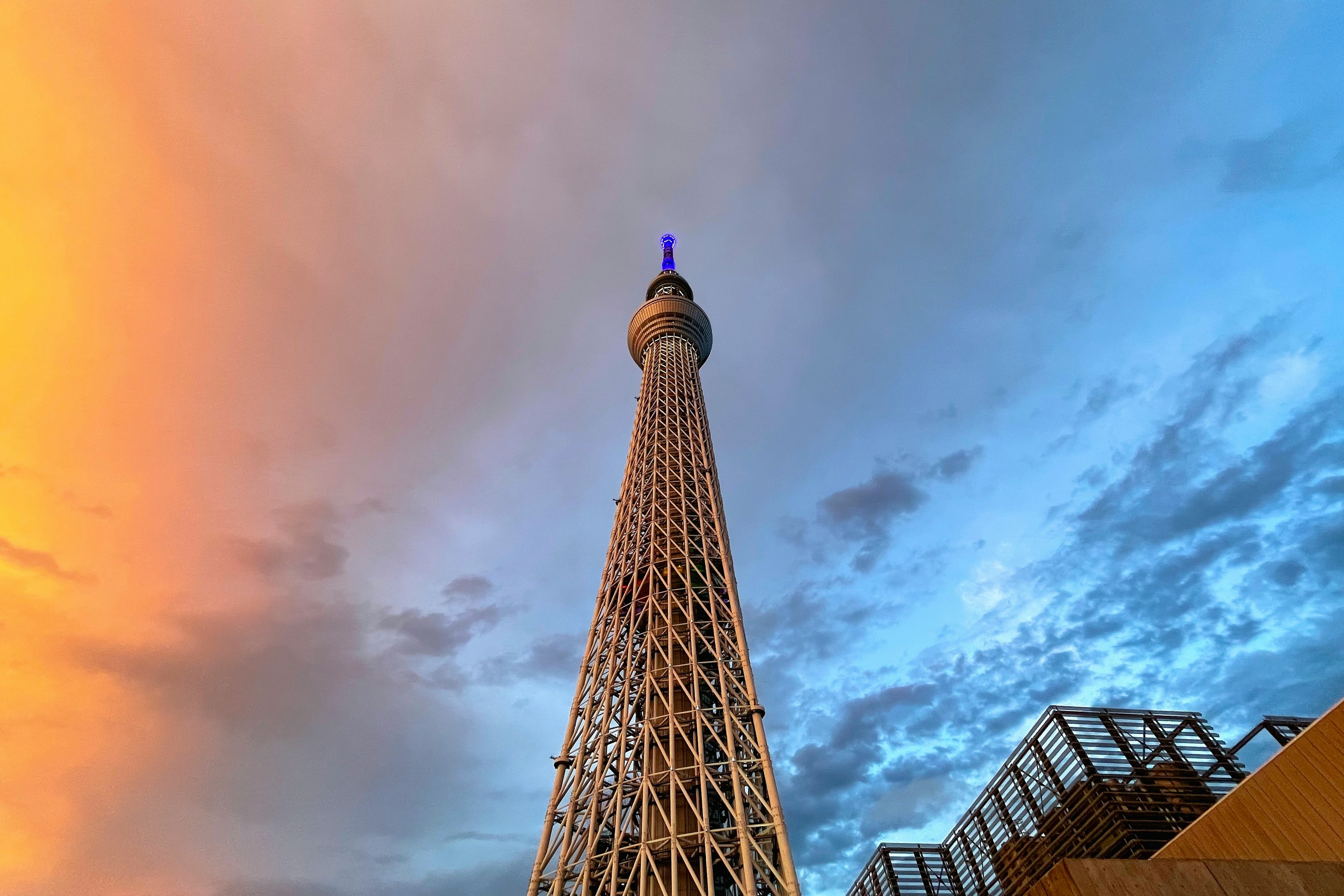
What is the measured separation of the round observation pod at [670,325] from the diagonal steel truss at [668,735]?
56.7 ft

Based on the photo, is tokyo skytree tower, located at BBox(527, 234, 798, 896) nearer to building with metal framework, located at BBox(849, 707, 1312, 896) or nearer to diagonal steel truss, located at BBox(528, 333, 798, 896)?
diagonal steel truss, located at BBox(528, 333, 798, 896)

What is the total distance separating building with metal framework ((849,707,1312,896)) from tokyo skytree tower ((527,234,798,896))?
35.3 feet

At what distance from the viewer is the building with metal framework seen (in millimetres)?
24047

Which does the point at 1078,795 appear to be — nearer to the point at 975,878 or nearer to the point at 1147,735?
the point at 1147,735

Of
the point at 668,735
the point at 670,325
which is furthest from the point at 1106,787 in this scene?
the point at 670,325

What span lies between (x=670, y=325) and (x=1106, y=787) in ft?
130

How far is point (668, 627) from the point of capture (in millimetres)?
Result: 29234

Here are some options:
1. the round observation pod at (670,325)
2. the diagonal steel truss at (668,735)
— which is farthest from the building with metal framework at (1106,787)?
the round observation pod at (670,325)

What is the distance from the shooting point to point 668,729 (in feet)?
85.6

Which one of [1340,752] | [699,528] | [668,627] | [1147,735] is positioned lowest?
[1340,752]

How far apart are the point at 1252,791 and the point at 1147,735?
437 inches

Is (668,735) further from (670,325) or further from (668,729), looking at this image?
(670,325)

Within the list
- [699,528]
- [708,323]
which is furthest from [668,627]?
[708,323]

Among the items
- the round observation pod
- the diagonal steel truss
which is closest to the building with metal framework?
the diagonal steel truss
